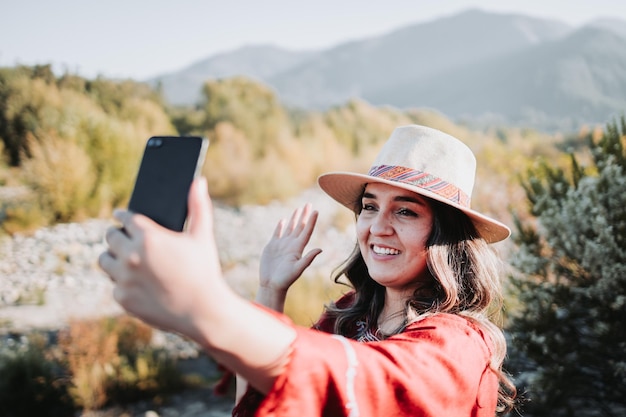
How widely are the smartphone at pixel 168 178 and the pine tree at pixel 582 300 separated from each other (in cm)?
282

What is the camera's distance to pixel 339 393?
0.90 m

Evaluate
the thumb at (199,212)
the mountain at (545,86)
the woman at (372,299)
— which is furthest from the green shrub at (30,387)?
the mountain at (545,86)

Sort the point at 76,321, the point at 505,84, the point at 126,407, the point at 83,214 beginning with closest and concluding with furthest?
the point at 126,407, the point at 76,321, the point at 83,214, the point at 505,84

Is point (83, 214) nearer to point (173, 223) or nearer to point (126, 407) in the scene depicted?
point (126, 407)

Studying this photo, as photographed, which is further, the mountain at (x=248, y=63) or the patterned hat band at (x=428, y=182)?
→ the mountain at (x=248, y=63)

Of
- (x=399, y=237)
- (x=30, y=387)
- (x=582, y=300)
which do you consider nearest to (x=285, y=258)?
(x=399, y=237)

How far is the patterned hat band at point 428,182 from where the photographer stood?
1.57 m

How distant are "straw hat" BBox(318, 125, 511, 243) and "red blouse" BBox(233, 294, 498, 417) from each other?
456 mm

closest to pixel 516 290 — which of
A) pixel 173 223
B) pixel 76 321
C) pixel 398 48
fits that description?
pixel 173 223

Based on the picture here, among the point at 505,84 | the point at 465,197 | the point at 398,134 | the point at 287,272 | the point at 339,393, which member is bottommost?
the point at 505,84

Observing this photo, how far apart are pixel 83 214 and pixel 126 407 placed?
20.7 ft

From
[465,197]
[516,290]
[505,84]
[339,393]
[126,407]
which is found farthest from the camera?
[505,84]

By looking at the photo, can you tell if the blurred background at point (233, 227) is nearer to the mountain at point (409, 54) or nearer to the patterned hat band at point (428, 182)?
the patterned hat band at point (428, 182)

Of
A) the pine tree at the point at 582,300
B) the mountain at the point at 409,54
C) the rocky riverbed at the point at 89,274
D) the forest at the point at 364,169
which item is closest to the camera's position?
the pine tree at the point at 582,300
